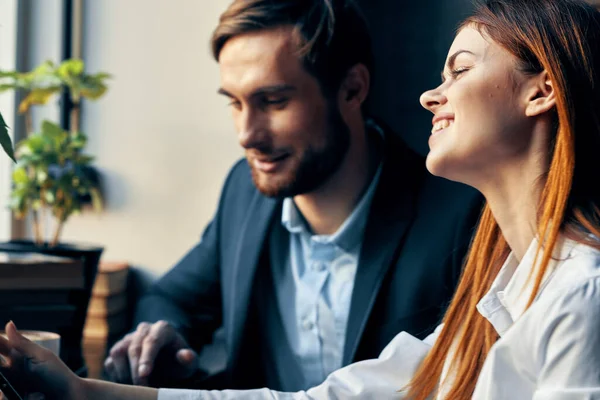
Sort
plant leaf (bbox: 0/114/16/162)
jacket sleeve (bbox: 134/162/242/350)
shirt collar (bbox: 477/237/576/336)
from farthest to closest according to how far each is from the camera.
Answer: jacket sleeve (bbox: 134/162/242/350)
shirt collar (bbox: 477/237/576/336)
plant leaf (bbox: 0/114/16/162)

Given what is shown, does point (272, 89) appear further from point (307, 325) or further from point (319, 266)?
point (307, 325)

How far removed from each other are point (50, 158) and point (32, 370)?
1.02 meters

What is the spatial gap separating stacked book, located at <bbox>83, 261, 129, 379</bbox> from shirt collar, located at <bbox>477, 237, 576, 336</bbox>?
1031 mm

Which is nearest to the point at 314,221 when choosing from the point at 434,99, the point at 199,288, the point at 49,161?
the point at 199,288

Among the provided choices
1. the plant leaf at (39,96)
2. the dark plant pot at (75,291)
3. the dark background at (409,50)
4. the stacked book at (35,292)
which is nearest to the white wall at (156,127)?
the plant leaf at (39,96)

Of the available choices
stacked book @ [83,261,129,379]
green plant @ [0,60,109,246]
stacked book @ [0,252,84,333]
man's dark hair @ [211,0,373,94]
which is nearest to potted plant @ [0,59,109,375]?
green plant @ [0,60,109,246]

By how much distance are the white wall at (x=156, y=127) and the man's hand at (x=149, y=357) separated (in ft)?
2.33

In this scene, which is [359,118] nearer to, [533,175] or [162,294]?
[162,294]

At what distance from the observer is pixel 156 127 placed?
6.72 ft

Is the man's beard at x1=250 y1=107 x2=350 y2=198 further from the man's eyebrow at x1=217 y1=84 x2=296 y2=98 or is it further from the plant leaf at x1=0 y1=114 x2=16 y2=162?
the plant leaf at x1=0 y1=114 x2=16 y2=162

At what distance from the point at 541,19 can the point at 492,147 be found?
0.51 ft

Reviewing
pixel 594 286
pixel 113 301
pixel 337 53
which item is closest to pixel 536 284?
pixel 594 286

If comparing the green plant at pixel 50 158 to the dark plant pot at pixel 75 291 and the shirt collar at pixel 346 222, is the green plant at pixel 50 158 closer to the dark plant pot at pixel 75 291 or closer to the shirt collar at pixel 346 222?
the dark plant pot at pixel 75 291

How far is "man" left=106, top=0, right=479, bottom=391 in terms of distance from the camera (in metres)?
1.49
